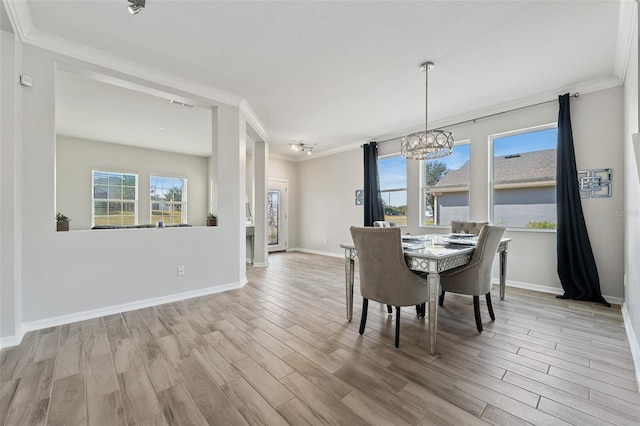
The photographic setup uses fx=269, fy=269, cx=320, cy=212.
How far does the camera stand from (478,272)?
7.95 ft

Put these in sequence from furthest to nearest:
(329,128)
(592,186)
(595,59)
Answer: (329,128) → (592,186) → (595,59)

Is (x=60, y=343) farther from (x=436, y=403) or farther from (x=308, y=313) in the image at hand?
(x=436, y=403)

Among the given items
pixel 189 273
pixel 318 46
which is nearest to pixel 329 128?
pixel 318 46

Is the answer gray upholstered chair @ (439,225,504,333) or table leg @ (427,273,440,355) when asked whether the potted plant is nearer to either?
table leg @ (427,273,440,355)

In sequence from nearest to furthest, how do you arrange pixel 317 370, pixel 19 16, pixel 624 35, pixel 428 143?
pixel 317 370
pixel 19 16
pixel 624 35
pixel 428 143

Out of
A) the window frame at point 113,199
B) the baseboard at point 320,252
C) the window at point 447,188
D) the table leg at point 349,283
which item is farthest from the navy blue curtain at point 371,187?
the window frame at point 113,199

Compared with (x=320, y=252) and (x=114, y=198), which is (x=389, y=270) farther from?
(x=114, y=198)

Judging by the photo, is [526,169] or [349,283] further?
[526,169]

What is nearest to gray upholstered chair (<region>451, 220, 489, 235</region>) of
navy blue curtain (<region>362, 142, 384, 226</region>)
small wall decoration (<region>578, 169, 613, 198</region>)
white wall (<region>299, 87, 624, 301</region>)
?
white wall (<region>299, 87, 624, 301</region>)

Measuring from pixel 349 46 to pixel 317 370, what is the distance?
2853mm

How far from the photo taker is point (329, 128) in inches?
206

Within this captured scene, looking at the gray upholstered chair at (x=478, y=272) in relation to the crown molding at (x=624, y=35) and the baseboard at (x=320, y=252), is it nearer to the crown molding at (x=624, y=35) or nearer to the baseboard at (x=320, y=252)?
the crown molding at (x=624, y=35)

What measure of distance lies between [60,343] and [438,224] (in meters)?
5.15

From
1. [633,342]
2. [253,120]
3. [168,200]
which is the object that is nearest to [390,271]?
[633,342]
